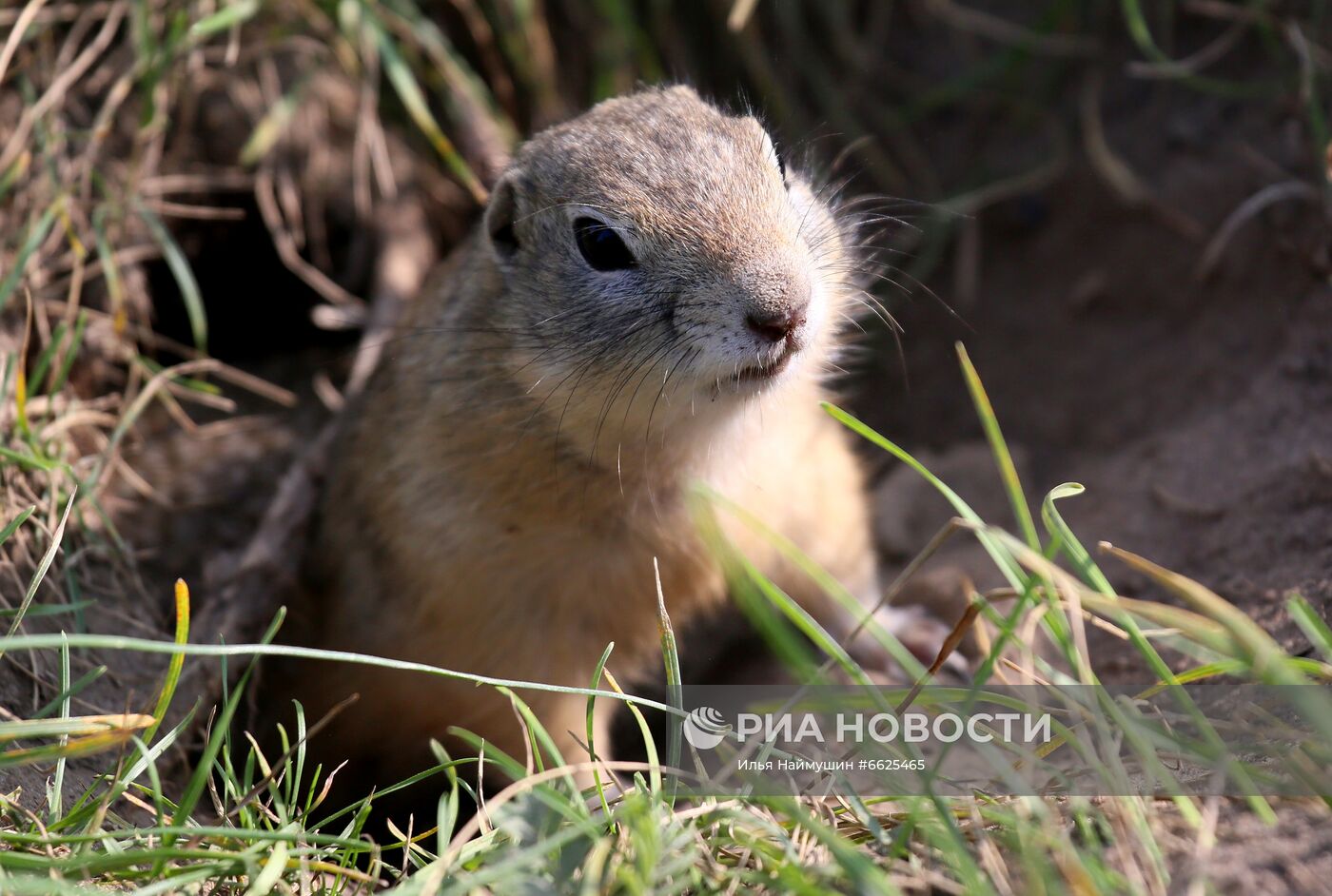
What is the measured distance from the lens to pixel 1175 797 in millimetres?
2533

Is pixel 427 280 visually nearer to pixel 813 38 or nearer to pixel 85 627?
pixel 85 627

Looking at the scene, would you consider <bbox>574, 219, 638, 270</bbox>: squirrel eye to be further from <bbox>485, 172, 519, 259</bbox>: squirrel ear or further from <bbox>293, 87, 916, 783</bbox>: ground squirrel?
<bbox>485, 172, 519, 259</bbox>: squirrel ear

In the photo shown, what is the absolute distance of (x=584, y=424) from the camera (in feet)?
12.6

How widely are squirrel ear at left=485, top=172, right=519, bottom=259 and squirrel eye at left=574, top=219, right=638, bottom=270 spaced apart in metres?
0.44

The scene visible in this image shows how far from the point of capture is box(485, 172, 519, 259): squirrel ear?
13.7 ft

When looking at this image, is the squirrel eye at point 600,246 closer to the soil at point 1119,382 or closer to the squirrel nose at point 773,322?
the squirrel nose at point 773,322

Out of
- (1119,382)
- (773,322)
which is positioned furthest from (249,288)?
(1119,382)

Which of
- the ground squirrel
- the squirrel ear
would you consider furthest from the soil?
the squirrel ear

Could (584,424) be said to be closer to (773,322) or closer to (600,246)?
(600,246)

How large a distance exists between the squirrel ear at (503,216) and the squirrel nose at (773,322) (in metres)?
1.24

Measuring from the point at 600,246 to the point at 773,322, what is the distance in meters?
0.75

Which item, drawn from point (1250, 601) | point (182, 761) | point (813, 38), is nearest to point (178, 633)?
point (182, 761)

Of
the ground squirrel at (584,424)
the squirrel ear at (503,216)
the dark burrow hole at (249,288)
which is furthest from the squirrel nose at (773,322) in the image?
the dark burrow hole at (249,288)

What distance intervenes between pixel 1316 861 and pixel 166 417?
5317 millimetres
